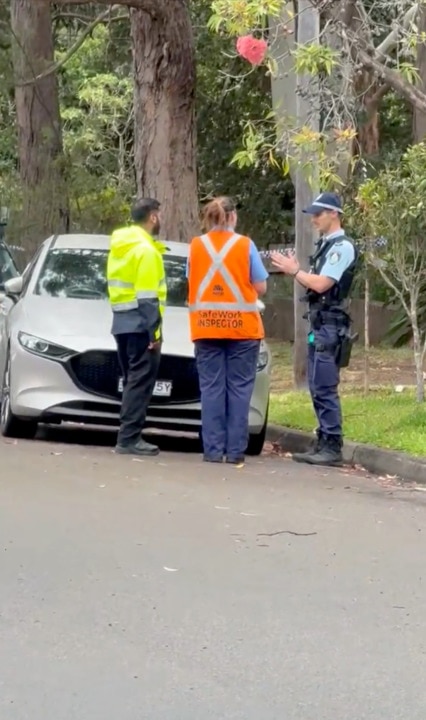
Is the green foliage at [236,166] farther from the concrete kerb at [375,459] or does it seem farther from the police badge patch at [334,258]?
the police badge patch at [334,258]

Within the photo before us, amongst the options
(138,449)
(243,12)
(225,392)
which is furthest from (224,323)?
(243,12)

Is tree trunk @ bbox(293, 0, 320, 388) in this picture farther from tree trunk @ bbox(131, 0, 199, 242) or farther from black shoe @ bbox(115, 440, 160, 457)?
black shoe @ bbox(115, 440, 160, 457)

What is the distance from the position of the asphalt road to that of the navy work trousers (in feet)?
2.95

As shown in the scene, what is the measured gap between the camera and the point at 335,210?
9.80m

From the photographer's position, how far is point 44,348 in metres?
10.0

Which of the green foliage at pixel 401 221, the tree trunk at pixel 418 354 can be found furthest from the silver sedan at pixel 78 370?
the green foliage at pixel 401 221

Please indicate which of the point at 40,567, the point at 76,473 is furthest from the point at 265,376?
the point at 40,567

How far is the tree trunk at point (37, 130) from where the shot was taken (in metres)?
19.5

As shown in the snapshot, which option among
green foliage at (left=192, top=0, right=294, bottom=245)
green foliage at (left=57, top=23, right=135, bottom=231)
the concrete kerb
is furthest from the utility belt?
green foliage at (left=192, top=0, right=294, bottom=245)

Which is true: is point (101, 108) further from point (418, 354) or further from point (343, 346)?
point (343, 346)

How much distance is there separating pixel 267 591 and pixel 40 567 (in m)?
1.09

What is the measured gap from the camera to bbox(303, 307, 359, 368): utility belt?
32.3 ft

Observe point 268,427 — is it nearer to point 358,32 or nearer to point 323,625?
point 358,32

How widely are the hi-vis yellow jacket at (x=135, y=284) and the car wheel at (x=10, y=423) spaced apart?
119 centimetres
